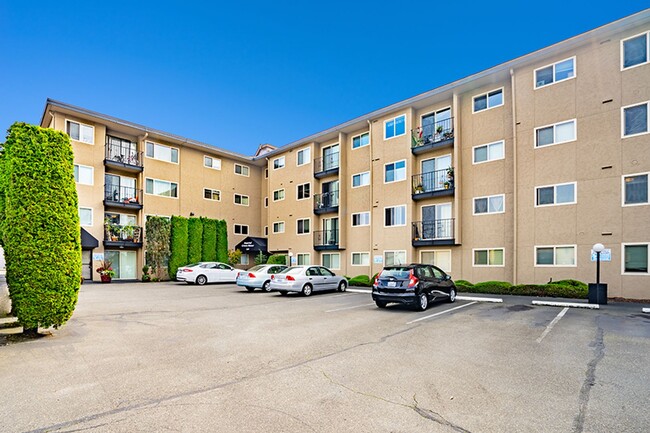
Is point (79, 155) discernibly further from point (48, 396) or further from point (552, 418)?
point (552, 418)

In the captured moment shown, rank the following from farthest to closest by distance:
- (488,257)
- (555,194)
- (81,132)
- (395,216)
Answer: (81,132), (395,216), (488,257), (555,194)

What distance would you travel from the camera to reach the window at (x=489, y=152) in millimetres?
18916

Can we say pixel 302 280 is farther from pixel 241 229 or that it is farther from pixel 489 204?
pixel 241 229

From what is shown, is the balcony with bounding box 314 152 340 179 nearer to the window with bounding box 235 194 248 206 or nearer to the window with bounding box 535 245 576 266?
the window with bounding box 235 194 248 206

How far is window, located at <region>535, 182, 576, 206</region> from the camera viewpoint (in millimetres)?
16375

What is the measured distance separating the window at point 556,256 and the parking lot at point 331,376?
6.35m

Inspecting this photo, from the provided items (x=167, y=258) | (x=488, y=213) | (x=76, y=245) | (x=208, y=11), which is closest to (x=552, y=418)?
(x=76, y=245)

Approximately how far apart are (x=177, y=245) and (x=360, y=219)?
13433 mm

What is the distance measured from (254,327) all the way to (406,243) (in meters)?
14.1

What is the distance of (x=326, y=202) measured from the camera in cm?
2747

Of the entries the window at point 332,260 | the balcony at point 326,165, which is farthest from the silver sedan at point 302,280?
the balcony at point 326,165

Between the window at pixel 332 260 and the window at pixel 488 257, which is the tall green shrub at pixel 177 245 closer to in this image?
the window at pixel 332 260

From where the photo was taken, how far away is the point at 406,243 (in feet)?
71.6

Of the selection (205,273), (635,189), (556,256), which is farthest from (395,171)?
(205,273)
